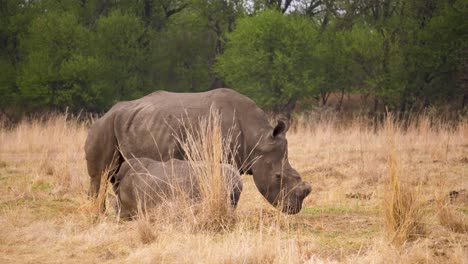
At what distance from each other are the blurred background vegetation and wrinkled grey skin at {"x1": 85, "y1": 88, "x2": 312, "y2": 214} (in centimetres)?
1734

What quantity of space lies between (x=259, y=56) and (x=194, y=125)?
72.3 feet

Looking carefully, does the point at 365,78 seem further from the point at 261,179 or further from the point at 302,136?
the point at 261,179

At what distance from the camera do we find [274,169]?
749 cm

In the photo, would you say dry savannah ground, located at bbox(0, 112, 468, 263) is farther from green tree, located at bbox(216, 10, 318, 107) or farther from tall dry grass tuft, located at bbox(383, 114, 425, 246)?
green tree, located at bbox(216, 10, 318, 107)

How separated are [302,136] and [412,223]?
486 inches

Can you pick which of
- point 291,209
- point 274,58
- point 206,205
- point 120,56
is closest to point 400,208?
point 206,205

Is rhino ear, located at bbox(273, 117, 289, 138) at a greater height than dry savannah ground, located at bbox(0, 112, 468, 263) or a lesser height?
greater

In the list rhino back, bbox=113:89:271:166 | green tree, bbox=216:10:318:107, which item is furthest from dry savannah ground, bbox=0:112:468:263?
green tree, bbox=216:10:318:107

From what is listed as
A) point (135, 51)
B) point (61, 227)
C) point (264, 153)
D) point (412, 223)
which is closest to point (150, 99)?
point (264, 153)

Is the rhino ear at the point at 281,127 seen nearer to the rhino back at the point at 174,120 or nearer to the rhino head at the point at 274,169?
the rhino head at the point at 274,169

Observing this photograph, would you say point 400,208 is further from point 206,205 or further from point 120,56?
point 120,56

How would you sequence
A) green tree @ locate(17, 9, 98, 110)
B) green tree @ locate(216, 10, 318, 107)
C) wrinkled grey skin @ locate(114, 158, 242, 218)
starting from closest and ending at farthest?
wrinkled grey skin @ locate(114, 158, 242, 218)
green tree @ locate(17, 9, 98, 110)
green tree @ locate(216, 10, 318, 107)

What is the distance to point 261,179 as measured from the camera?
752 centimetres

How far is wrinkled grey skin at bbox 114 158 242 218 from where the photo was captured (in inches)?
257
